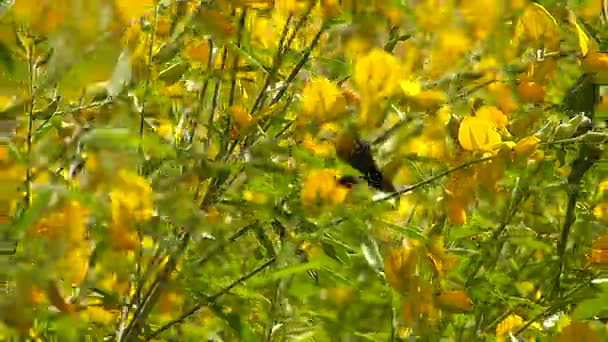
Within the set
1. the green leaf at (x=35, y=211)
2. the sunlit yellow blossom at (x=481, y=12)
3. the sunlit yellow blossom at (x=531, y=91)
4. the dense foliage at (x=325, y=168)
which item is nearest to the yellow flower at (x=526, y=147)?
the dense foliage at (x=325, y=168)

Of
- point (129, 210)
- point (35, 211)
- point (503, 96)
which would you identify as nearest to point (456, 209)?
point (503, 96)

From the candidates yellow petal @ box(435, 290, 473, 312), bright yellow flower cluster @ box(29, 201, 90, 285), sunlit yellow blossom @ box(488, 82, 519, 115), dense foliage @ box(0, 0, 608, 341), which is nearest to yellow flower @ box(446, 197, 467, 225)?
dense foliage @ box(0, 0, 608, 341)

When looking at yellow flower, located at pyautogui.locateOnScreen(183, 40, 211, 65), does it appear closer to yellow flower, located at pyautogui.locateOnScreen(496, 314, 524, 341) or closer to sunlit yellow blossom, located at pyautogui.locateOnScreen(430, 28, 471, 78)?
sunlit yellow blossom, located at pyautogui.locateOnScreen(430, 28, 471, 78)

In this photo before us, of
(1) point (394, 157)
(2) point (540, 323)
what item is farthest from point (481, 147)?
(2) point (540, 323)

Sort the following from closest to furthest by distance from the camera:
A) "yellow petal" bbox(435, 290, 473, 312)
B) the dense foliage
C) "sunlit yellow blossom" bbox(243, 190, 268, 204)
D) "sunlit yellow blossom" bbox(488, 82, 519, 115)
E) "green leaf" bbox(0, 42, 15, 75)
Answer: "green leaf" bbox(0, 42, 15, 75), the dense foliage, "yellow petal" bbox(435, 290, 473, 312), "sunlit yellow blossom" bbox(243, 190, 268, 204), "sunlit yellow blossom" bbox(488, 82, 519, 115)

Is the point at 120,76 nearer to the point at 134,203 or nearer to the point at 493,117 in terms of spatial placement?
the point at 134,203

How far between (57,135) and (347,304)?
45cm

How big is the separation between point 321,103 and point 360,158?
14 centimetres

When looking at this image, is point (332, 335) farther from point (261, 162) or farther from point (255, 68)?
point (255, 68)

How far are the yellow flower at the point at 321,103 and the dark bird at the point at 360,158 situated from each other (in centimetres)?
4

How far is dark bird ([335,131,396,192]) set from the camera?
1069 mm

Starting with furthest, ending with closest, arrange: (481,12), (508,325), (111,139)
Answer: (508,325), (481,12), (111,139)

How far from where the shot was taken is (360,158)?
113cm

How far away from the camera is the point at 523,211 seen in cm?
151
